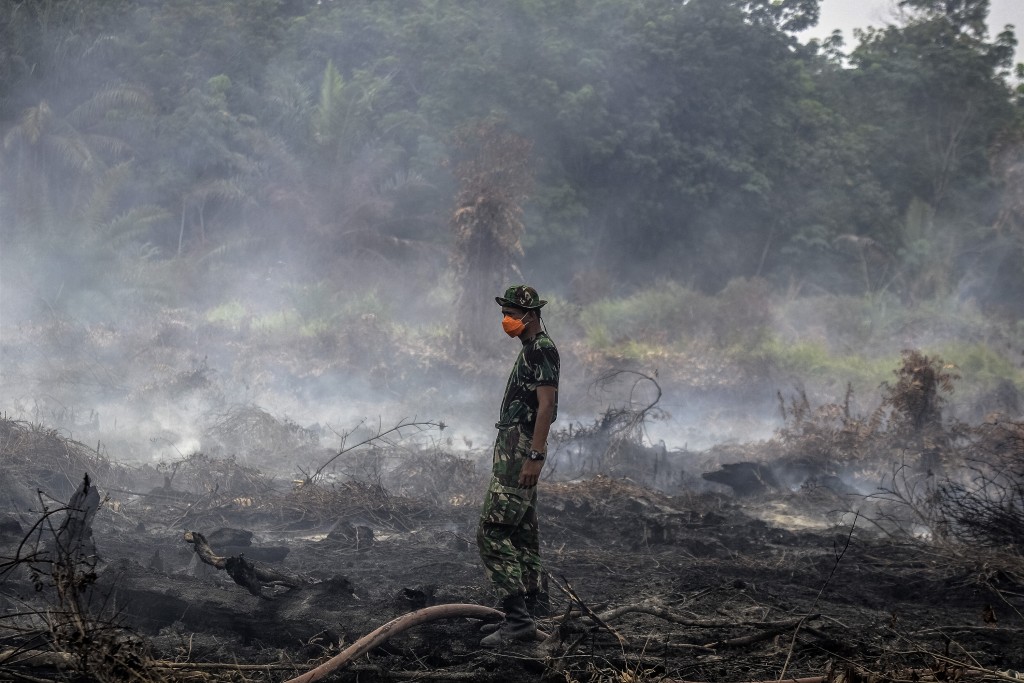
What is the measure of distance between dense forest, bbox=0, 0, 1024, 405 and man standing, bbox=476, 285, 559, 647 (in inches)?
600

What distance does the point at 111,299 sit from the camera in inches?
801

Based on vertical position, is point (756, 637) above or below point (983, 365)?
below

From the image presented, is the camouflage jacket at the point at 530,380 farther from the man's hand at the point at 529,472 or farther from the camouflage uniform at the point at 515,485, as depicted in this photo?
the man's hand at the point at 529,472

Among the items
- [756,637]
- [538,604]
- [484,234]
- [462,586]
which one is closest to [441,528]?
[462,586]

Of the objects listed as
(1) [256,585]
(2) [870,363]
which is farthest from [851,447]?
(1) [256,585]

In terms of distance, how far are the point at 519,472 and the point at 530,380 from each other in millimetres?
499

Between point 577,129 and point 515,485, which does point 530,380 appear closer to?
point 515,485

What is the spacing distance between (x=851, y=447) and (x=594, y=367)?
19.2ft

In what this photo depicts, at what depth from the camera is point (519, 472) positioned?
5.38 m

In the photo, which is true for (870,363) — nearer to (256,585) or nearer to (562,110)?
(562,110)

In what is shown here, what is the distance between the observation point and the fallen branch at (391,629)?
14.5 ft

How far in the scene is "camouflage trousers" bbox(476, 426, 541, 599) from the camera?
537cm

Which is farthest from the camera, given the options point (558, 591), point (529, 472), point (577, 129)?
point (577, 129)

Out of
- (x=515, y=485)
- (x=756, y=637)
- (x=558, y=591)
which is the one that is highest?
(x=515, y=485)
